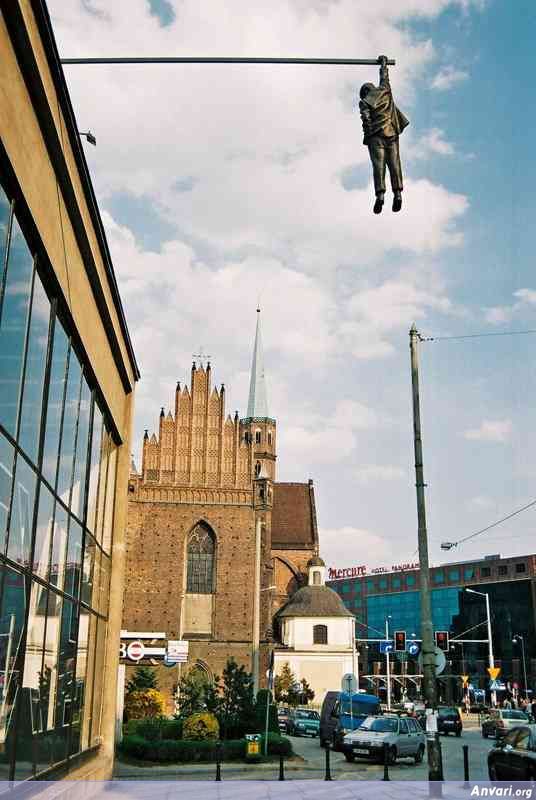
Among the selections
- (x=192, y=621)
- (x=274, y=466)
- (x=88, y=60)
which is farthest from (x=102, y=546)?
(x=274, y=466)

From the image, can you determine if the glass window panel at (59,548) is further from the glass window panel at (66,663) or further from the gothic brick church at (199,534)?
the gothic brick church at (199,534)

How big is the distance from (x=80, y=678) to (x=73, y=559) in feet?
8.08

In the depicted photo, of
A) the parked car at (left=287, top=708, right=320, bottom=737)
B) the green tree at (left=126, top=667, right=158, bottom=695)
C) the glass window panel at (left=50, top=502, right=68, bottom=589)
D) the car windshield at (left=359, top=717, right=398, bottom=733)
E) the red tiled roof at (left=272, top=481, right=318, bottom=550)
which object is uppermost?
the red tiled roof at (left=272, top=481, right=318, bottom=550)

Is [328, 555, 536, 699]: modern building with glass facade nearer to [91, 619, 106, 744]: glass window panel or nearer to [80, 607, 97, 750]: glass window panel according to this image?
[91, 619, 106, 744]: glass window panel

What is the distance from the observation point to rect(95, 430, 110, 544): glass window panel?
15.7 m

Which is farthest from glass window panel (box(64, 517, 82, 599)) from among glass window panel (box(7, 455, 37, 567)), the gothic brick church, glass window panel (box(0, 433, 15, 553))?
the gothic brick church

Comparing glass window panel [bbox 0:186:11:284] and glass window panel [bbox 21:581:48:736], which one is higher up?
glass window panel [bbox 0:186:11:284]

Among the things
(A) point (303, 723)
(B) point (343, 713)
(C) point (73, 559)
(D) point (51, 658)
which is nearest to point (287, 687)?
(A) point (303, 723)

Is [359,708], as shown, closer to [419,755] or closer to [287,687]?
[419,755]

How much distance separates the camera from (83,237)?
12.2m

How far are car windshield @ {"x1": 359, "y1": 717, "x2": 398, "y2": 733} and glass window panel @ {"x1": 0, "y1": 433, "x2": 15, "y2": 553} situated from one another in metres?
18.8

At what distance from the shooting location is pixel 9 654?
882 centimetres

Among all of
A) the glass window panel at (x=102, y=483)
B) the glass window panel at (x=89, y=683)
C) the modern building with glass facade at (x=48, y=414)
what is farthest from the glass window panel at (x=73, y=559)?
the glass window panel at (x=102, y=483)

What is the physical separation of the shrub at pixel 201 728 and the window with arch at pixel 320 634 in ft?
151
